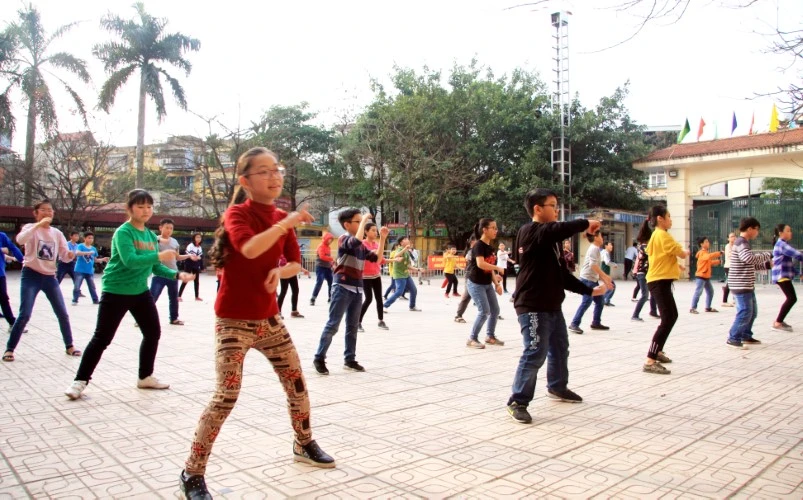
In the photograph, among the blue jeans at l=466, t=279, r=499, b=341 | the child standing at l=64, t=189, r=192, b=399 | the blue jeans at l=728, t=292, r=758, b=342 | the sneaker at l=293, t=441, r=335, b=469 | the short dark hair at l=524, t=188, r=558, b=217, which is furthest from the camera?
the blue jeans at l=466, t=279, r=499, b=341

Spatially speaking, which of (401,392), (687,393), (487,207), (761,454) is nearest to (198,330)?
(401,392)

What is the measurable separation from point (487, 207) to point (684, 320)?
19.0 meters

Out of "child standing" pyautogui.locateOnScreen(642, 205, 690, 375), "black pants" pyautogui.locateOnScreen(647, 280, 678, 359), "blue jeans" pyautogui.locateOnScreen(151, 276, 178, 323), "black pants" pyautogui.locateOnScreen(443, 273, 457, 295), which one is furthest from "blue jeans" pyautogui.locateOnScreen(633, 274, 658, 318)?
"blue jeans" pyautogui.locateOnScreen(151, 276, 178, 323)

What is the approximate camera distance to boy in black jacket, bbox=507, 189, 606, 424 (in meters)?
4.47

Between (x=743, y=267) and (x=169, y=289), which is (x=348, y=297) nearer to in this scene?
(x=169, y=289)

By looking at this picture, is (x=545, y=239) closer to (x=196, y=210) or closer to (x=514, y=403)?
(x=514, y=403)

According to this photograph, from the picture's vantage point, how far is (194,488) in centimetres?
291

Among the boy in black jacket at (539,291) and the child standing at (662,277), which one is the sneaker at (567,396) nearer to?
the boy in black jacket at (539,291)

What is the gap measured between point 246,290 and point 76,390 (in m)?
2.84

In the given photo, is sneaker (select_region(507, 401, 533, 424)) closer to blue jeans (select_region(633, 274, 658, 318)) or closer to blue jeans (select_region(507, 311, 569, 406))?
blue jeans (select_region(507, 311, 569, 406))

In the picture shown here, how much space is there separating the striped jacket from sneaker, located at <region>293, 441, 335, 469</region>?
663 cm

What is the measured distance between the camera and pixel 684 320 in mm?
11211

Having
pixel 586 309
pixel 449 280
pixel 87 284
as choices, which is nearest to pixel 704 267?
pixel 586 309

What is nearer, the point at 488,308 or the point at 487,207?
the point at 488,308
